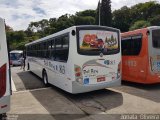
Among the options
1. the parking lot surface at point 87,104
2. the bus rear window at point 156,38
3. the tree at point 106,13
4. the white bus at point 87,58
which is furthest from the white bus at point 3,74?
the tree at point 106,13

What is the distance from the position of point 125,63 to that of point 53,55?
389cm

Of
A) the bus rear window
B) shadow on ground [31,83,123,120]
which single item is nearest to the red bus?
the bus rear window

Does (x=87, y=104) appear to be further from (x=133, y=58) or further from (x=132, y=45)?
(x=132, y=45)

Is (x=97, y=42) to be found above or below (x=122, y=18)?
below

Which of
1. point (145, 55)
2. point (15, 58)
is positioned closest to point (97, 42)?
point (145, 55)

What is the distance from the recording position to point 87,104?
8961mm

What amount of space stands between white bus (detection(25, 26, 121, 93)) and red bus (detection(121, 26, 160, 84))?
4.75ft

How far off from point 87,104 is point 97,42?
2579 mm

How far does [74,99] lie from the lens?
988 centimetres

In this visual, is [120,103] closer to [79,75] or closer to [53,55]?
[79,75]

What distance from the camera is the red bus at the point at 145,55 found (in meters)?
11.2

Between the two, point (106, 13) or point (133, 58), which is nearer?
point (133, 58)

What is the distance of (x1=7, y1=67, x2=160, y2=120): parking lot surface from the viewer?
7664 millimetres

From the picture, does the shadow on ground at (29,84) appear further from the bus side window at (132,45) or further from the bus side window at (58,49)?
the bus side window at (132,45)
